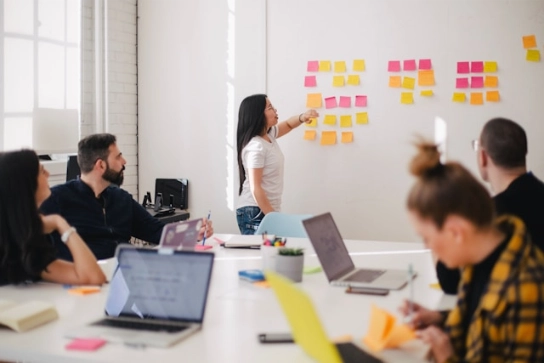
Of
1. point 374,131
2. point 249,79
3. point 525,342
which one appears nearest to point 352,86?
point 374,131

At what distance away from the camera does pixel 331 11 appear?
468 cm

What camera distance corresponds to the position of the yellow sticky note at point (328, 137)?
4.71 m

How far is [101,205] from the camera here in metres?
3.34

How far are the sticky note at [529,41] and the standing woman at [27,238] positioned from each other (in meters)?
3.14

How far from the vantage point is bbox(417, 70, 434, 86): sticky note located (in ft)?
14.6

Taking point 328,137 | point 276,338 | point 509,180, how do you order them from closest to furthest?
point 276,338 < point 509,180 < point 328,137

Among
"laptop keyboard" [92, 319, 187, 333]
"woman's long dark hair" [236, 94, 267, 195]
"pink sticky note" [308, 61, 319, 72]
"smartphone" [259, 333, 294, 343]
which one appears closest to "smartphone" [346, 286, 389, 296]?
"smartphone" [259, 333, 294, 343]

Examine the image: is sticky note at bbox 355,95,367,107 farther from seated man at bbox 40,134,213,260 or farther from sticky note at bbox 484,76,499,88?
seated man at bbox 40,134,213,260

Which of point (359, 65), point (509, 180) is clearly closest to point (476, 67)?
point (359, 65)

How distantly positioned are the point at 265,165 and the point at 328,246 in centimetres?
170

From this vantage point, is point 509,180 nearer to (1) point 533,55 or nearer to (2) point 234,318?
(2) point 234,318

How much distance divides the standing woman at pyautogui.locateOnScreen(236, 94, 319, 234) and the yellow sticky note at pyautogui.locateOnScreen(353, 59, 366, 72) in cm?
73

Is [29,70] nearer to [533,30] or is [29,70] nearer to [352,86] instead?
[352,86]

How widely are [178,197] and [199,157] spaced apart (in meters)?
0.35
